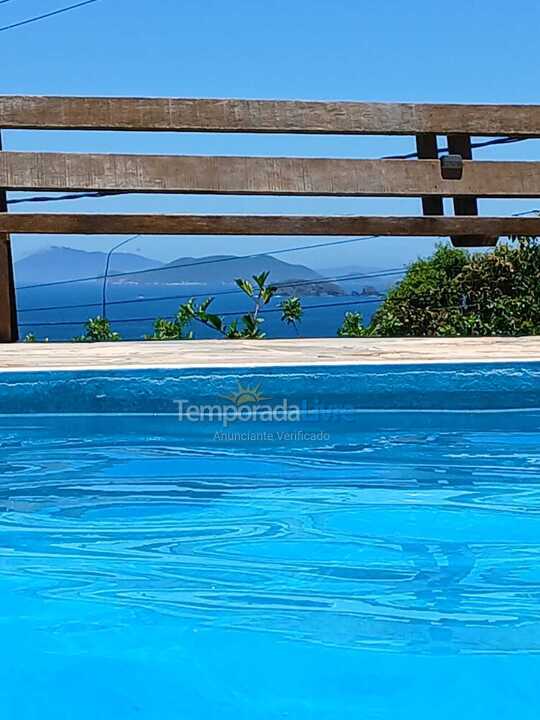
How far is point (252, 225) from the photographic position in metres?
3.47

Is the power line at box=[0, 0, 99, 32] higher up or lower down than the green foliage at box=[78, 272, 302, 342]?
higher up

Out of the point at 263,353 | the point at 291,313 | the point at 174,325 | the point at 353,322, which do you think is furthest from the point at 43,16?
the point at 263,353

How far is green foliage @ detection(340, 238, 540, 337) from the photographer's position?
8.02 metres

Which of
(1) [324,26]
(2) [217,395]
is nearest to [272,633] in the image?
(2) [217,395]

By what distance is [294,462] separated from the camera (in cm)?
253

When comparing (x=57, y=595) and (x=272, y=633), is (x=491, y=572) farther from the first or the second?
(x=57, y=595)

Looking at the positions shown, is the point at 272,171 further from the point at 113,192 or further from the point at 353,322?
the point at 353,322

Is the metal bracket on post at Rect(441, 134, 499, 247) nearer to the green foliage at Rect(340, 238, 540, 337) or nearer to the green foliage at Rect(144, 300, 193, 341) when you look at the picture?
the green foliage at Rect(144, 300, 193, 341)

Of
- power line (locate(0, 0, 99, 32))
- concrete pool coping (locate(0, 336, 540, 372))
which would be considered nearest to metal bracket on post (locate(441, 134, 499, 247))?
concrete pool coping (locate(0, 336, 540, 372))

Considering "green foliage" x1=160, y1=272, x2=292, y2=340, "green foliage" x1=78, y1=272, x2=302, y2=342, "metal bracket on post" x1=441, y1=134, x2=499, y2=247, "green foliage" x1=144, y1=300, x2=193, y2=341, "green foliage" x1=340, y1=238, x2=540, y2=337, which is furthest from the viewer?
"green foliage" x1=340, y1=238, x2=540, y2=337

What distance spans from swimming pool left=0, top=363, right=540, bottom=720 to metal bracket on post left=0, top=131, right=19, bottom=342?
2.71ft

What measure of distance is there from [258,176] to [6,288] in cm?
111

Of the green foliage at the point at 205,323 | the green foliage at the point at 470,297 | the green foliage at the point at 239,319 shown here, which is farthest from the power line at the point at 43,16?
the green foliage at the point at 239,319

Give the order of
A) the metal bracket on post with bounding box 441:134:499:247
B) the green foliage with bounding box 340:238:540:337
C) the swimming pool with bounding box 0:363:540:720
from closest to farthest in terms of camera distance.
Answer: the swimming pool with bounding box 0:363:540:720
the metal bracket on post with bounding box 441:134:499:247
the green foliage with bounding box 340:238:540:337
